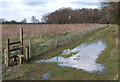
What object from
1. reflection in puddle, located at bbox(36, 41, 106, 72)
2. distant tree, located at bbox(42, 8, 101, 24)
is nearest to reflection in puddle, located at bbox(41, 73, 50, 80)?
reflection in puddle, located at bbox(36, 41, 106, 72)

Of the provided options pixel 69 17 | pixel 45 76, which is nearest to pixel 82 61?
pixel 45 76

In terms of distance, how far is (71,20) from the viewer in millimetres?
78625

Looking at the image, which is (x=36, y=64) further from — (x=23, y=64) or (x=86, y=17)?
(x=86, y=17)

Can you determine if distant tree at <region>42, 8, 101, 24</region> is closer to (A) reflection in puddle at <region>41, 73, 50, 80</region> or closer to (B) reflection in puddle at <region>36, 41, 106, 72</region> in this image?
(B) reflection in puddle at <region>36, 41, 106, 72</region>

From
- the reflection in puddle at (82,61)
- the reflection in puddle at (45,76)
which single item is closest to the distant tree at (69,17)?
the reflection in puddle at (82,61)

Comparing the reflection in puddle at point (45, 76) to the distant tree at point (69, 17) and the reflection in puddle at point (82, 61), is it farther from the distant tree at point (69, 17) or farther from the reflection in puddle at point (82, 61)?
the distant tree at point (69, 17)

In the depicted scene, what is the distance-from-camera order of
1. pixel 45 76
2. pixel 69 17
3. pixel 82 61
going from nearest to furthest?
pixel 45 76, pixel 82 61, pixel 69 17

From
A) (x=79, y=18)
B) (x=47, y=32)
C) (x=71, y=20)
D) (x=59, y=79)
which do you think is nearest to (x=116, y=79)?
(x=59, y=79)

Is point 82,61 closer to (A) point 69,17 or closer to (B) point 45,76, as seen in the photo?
(B) point 45,76

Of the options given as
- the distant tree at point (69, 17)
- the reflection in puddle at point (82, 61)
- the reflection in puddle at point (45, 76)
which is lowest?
the reflection in puddle at point (45, 76)

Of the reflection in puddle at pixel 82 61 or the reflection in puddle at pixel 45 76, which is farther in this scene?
the reflection in puddle at pixel 82 61

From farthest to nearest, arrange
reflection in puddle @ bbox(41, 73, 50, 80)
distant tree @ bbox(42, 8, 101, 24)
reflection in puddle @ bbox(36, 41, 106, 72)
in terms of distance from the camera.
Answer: distant tree @ bbox(42, 8, 101, 24) → reflection in puddle @ bbox(36, 41, 106, 72) → reflection in puddle @ bbox(41, 73, 50, 80)

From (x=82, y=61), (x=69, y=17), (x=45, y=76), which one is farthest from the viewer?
(x=69, y=17)

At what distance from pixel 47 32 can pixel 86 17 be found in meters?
64.2
